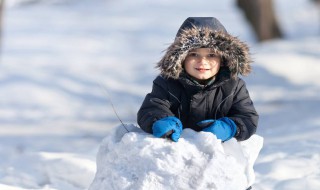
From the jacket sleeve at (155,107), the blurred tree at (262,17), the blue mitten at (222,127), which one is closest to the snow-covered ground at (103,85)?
the blurred tree at (262,17)

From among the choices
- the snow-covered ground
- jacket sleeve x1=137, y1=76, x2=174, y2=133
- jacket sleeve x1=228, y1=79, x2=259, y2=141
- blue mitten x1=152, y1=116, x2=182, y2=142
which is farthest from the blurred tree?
blue mitten x1=152, y1=116, x2=182, y2=142

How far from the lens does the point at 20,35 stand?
23.3 metres

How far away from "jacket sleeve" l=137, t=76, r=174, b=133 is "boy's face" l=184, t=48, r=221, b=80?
0.54ft

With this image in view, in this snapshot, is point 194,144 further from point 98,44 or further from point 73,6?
point 73,6

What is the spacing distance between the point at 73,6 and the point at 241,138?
29.0 meters

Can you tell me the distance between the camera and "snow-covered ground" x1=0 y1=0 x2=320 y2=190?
19.5 feet

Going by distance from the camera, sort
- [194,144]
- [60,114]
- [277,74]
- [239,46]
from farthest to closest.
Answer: [277,74] → [60,114] → [239,46] → [194,144]

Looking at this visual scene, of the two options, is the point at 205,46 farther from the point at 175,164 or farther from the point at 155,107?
the point at 175,164

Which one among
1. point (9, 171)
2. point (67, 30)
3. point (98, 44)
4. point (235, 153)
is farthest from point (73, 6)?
point (235, 153)

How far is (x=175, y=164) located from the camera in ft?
12.9

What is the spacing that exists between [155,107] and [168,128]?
0.83 ft

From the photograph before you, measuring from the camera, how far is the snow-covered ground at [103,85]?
19.5 feet

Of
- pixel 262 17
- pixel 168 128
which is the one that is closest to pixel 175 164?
pixel 168 128

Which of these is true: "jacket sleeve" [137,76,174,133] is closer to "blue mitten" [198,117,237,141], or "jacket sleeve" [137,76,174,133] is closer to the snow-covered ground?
"blue mitten" [198,117,237,141]
